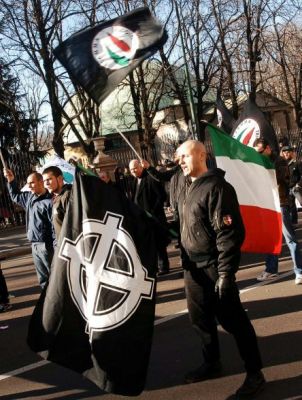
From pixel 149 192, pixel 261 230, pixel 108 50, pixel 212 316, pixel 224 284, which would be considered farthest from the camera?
pixel 149 192

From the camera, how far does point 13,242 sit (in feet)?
57.0

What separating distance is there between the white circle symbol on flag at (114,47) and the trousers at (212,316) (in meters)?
2.15

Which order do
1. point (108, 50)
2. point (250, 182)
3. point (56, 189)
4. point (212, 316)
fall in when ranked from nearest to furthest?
point (212, 316), point (108, 50), point (250, 182), point (56, 189)

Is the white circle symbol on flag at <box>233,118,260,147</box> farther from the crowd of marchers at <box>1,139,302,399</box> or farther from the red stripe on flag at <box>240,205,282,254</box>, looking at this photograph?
the crowd of marchers at <box>1,139,302,399</box>

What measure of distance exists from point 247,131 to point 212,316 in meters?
5.70

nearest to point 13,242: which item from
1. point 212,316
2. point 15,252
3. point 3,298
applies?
point 15,252

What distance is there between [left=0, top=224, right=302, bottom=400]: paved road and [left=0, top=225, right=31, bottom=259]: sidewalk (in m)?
7.08

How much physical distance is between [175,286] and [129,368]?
14.2 ft

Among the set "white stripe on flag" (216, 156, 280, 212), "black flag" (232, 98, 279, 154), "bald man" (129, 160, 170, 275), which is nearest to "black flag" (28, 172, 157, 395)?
"white stripe on flag" (216, 156, 280, 212)

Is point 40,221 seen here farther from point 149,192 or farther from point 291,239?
point 291,239

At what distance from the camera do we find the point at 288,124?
53125 mm

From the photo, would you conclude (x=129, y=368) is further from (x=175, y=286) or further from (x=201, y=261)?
(x=175, y=286)

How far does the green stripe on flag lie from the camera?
17.4ft

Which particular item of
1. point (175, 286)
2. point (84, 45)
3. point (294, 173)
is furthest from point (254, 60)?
point (84, 45)
